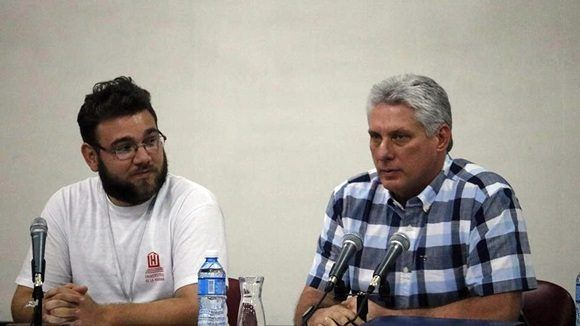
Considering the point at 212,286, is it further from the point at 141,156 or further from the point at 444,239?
the point at 141,156

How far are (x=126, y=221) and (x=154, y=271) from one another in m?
0.27

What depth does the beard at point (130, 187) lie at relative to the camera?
3344 mm

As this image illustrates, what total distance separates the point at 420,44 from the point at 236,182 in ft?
3.95

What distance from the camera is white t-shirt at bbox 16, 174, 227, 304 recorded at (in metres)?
3.22

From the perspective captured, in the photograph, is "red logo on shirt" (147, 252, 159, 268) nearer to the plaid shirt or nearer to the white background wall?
the plaid shirt

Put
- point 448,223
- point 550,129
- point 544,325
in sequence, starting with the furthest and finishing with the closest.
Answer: point 550,129 < point 544,325 < point 448,223

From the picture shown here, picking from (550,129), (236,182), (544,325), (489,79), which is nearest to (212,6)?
(236,182)

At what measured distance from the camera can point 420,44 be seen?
4.21m

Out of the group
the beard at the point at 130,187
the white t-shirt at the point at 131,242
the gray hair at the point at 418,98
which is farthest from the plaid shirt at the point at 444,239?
the beard at the point at 130,187

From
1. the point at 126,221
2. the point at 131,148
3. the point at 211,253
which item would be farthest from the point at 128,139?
the point at 211,253

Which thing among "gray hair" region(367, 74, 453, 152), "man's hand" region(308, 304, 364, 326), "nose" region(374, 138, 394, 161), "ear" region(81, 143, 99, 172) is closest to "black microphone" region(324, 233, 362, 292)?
"man's hand" region(308, 304, 364, 326)

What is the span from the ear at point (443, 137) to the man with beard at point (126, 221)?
3.09ft

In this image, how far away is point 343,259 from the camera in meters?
2.33

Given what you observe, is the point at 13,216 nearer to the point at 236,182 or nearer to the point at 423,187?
the point at 236,182
